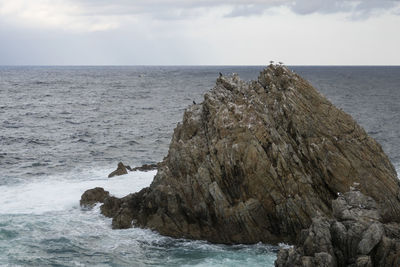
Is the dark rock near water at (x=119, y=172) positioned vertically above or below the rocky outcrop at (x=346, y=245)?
below

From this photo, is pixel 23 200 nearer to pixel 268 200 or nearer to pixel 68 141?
pixel 268 200

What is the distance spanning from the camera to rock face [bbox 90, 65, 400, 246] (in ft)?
96.5

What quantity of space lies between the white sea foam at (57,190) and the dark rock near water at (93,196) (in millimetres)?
718

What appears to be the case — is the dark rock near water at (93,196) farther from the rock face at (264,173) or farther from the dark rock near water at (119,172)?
the dark rock near water at (119,172)

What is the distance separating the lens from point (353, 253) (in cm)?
2292

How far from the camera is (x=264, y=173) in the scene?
29.8m

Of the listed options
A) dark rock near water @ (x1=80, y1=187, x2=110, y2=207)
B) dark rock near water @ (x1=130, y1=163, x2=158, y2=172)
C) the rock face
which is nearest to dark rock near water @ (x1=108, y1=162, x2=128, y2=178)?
dark rock near water @ (x1=130, y1=163, x2=158, y2=172)

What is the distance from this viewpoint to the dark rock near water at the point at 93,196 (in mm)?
36250

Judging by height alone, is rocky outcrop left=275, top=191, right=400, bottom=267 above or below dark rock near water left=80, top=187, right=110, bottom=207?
above

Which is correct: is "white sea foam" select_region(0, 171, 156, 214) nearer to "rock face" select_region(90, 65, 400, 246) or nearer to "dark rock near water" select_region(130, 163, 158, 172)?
"dark rock near water" select_region(130, 163, 158, 172)

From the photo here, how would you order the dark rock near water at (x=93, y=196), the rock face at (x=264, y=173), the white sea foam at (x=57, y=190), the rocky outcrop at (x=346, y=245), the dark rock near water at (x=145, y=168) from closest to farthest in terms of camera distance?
the rocky outcrop at (x=346, y=245) < the rock face at (x=264, y=173) < the white sea foam at (x=57, y=190) < the dark rock near water at (x=93, y=196) < the dark rock near water at (x=145, y=168)

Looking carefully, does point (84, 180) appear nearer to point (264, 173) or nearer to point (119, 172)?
point (119, 172)

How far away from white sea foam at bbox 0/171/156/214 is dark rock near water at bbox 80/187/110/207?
2.36ft

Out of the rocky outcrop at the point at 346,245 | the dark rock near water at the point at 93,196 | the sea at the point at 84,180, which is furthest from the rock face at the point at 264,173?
the rocky outcrop at the point at 346,245
